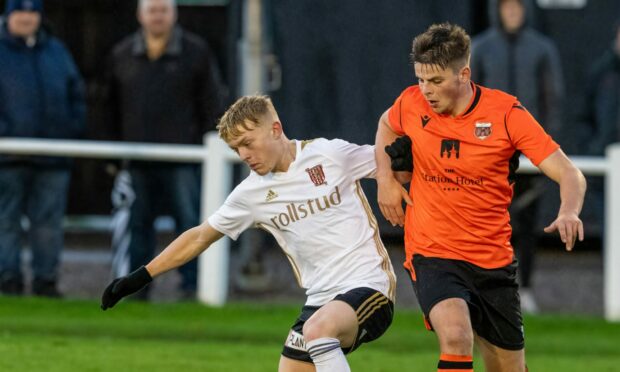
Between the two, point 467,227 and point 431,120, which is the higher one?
point 431,120

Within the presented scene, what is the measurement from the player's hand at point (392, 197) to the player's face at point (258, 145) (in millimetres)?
517

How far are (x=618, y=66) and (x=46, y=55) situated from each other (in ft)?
14.8

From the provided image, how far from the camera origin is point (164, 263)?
6.46 m

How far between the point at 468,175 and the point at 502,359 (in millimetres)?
849

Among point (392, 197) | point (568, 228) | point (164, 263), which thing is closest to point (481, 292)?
point (392, 197)

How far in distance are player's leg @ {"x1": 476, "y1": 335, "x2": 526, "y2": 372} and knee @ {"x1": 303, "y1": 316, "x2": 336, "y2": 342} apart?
785 millimetres

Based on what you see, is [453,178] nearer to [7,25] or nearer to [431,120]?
[431,120]

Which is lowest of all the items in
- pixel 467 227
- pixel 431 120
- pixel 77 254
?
pixel 77 254

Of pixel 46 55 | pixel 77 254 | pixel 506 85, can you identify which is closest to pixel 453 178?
pixel 506 85

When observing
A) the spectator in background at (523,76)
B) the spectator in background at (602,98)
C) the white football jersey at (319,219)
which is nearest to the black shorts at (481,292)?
the white football jersey at (319,219)

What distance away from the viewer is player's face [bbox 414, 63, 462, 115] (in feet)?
20.3

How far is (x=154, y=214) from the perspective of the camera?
10914mm

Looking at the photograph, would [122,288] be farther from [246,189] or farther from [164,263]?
[246,189]

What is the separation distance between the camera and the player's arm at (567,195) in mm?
5555
